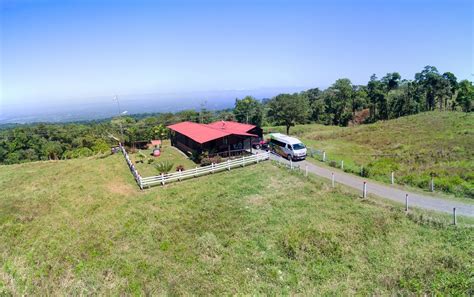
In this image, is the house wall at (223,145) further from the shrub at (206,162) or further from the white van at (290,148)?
the white van at (290,148)

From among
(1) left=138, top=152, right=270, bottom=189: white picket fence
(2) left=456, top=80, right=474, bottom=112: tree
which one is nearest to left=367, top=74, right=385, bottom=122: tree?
(2) left=456, top=80, right=474, bottom=112: tree

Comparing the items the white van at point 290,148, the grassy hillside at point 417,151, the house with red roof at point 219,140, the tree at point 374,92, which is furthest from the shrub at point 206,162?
the tree at point 374,92

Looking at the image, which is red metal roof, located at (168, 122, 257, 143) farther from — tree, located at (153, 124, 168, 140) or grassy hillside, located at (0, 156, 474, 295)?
grassy hillside, located at (0, 156, 474, 295)

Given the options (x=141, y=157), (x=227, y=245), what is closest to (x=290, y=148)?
(x=227, y=245)

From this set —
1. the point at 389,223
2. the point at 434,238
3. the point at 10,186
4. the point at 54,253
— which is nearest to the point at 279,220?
the point at 389,223

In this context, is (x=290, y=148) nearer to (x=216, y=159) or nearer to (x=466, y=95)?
(x=216, y=159)

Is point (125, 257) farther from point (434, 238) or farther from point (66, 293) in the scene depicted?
point (434, 238)
